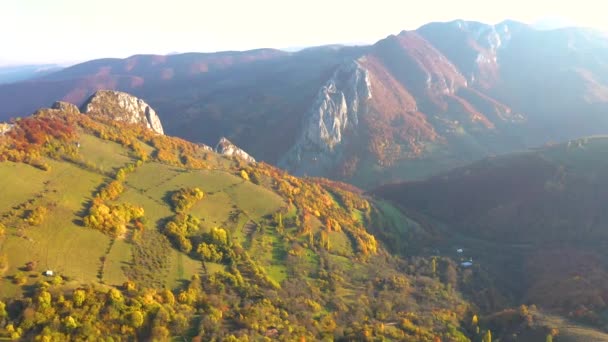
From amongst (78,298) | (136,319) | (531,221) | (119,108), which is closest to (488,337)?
(136,319)

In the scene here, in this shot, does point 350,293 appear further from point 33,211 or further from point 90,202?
point 33,211

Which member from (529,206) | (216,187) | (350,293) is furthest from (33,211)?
(529,206)

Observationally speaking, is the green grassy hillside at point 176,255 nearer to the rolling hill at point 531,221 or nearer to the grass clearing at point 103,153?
the grass clearing at point 103,153

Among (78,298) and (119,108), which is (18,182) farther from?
(119,108)

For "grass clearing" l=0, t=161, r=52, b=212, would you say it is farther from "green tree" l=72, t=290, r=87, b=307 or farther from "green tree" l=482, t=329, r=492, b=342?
"green tree" l=482, t=329, r=492, b=342

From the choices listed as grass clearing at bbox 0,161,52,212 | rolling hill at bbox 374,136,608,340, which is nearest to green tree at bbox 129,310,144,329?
grass clearing at bbox 0,161,52,212

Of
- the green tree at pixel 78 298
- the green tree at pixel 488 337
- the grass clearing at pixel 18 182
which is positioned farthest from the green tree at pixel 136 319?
the green tree at pixel 488 337
